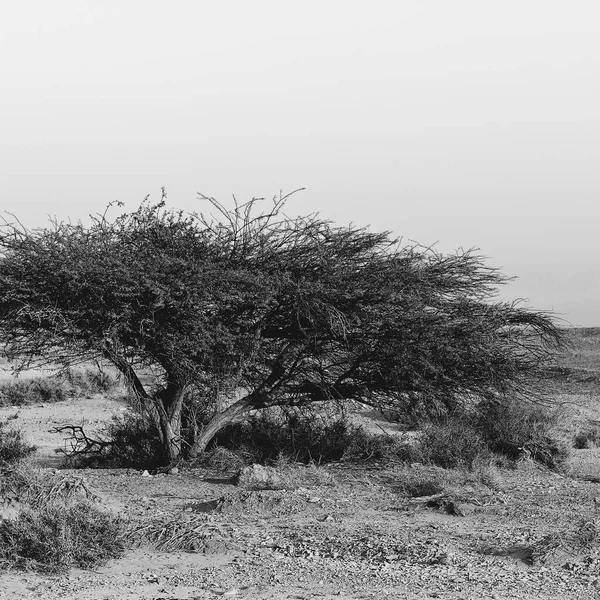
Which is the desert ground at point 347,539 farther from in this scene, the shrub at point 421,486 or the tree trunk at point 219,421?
the tree trunk at point 219,421

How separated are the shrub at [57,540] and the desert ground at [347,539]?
0.13 metres

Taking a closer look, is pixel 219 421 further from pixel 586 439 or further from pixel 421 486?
pixel 586 439

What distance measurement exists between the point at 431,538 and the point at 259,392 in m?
5.77

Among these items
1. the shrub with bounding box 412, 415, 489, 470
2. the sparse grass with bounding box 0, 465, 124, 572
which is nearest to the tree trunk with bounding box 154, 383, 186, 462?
the shrub with bounding box 412, 415, 489, 470

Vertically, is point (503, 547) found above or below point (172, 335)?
below

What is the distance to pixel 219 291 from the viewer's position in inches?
476

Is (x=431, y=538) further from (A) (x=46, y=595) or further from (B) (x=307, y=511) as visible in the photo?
(A) (x=46, y=595)

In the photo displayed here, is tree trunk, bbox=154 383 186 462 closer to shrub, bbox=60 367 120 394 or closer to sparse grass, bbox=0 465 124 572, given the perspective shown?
sparse grass, bbox=0 465 124 572

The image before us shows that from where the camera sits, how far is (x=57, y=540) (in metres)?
7.65

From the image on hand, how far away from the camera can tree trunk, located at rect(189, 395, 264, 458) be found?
1398 cm

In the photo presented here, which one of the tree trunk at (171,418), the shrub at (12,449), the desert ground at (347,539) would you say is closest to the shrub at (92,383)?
the shrub at (12,449)

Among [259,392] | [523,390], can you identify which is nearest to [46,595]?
[259,392]

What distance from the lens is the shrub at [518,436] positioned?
48.9ft

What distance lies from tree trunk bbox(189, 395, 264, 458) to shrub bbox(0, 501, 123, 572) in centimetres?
557
